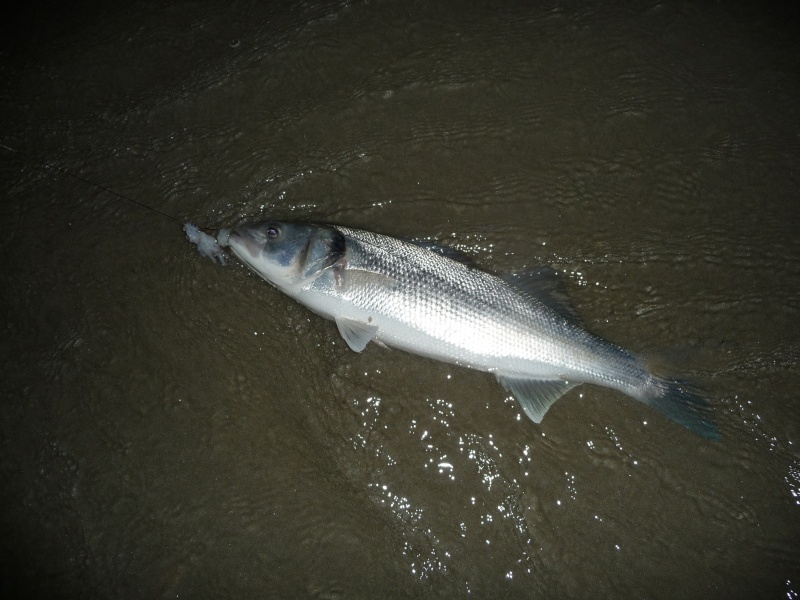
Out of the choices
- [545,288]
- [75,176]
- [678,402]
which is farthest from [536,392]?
[75,176]

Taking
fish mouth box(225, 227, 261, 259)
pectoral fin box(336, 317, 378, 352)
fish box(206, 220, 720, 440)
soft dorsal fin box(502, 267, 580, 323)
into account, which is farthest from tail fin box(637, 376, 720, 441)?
fish mouth box(225, 227, 261, 259)

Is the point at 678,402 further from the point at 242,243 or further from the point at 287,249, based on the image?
the point at 242,243

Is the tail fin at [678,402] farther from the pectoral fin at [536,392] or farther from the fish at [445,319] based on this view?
the pectoral fin at [536,392]

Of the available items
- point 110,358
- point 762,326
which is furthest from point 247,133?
point 762,326

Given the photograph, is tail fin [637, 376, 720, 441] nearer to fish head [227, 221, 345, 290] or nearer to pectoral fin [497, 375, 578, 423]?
pectoral fin [497, 375, 578, 423]

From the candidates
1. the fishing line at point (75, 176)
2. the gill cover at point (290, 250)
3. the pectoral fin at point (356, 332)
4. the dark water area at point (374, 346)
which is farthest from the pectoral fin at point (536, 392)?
the fishing line at point (75, 176)

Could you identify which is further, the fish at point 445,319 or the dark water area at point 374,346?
the fish at point 445,319

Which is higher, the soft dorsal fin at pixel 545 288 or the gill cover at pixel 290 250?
the gill cover at pixel 290 250
